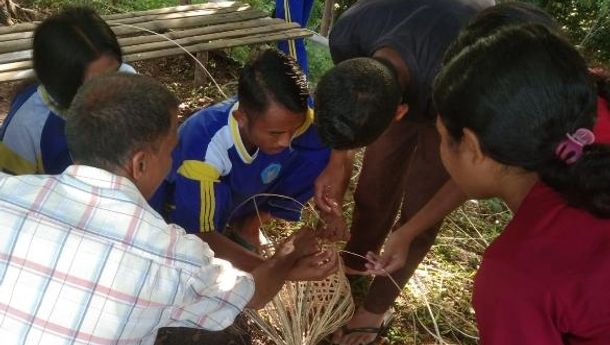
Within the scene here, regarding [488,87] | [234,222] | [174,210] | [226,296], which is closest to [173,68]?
[234,222]

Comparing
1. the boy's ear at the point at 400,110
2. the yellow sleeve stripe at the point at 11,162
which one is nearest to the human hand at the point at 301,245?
the boy's ear at the point at 400,110

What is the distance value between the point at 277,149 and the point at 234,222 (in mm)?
691

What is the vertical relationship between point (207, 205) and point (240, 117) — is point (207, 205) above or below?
below

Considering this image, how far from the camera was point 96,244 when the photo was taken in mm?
1117

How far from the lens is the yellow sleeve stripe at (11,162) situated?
73.3 inches

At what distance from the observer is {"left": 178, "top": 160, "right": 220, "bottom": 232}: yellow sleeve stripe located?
1.83m

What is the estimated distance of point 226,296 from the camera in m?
1.36

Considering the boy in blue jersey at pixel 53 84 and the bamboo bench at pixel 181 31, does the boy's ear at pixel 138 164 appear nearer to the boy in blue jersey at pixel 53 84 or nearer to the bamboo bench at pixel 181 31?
the boy in blue jersey at pixel 53 84

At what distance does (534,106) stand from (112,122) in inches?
34.4

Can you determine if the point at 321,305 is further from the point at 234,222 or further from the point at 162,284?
the point at 162,284

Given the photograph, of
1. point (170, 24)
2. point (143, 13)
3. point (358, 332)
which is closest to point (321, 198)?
point (358, 332)

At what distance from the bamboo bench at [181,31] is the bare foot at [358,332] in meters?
1.59

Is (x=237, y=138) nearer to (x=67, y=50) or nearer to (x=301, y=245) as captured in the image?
(x=301, y=245)

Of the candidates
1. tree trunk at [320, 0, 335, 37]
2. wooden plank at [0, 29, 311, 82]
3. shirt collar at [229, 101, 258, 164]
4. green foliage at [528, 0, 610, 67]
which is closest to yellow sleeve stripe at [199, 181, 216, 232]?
shirt collar at [229, 101, 258, 164]
